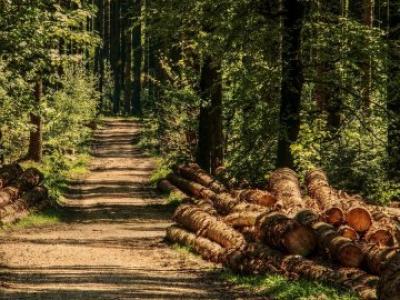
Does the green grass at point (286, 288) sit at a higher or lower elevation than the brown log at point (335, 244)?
lower

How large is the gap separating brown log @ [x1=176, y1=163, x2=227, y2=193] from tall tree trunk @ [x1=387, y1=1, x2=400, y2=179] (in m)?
4.66

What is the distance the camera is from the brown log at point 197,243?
1291 cm

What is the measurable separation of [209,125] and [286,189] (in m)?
9.71

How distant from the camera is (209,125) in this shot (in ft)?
78.0

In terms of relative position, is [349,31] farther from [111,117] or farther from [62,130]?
[111,117]

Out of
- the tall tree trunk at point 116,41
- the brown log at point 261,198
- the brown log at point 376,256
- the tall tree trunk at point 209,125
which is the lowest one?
the brown log at point 376,256

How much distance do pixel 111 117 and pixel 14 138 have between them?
33523 millimetres

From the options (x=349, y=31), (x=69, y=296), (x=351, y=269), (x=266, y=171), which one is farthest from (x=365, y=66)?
(x=69, y=296)

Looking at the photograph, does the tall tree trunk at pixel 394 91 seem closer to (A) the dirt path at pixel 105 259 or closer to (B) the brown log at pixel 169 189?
(A) the dirt path at pixel 105 259

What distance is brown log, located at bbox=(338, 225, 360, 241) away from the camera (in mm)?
10805

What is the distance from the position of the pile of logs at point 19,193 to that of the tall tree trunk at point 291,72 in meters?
7.03

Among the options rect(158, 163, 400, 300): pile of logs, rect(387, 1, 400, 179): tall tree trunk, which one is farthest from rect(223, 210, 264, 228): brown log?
rect(387, 1, 400, 179): tall tree trunk

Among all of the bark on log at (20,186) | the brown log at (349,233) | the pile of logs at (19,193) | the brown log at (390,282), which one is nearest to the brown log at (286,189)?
the brown log at (349,233)

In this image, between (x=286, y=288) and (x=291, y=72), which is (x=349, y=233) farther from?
(x=291, y=72)
